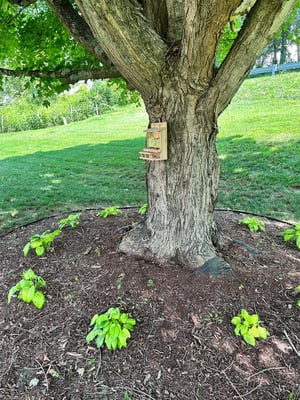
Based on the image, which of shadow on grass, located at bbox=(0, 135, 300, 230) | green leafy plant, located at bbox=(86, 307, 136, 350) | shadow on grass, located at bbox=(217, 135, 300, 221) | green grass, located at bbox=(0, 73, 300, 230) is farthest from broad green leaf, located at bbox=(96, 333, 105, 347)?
shadow on grass, located at bbox=(217, 135, 300, 221)

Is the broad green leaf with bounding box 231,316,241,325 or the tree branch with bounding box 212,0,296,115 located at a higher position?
the tree branch with bounding box 212,0,296,115

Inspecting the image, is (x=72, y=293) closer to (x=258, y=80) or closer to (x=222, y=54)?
(x=222, y=54)

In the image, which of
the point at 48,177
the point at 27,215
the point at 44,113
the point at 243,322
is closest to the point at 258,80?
the point at 44,113

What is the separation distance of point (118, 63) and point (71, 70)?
1.03 metres

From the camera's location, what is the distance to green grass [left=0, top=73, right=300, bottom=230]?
4375mm

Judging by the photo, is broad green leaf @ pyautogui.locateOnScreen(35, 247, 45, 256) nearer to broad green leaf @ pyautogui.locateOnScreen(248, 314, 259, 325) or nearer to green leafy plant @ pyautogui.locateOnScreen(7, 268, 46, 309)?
green leafy plant @ pyautogui.locateOnScreen(7, 268, 46, 309)

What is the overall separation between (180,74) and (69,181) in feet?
13.7

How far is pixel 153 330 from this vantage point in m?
1.80

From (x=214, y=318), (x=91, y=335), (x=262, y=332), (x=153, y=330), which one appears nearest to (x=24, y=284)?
(x=91, y=335)

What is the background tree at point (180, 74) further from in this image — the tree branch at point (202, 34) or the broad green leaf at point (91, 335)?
the broad green leaf at point (91, 335)

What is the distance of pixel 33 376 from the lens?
→ 5.30 feet

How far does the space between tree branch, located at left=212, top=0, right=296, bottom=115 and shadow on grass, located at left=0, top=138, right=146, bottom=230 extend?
2631 millimetres

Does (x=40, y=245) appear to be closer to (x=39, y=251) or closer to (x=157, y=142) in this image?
(x=39, y=251)

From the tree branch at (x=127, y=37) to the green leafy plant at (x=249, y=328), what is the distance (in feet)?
5.12
